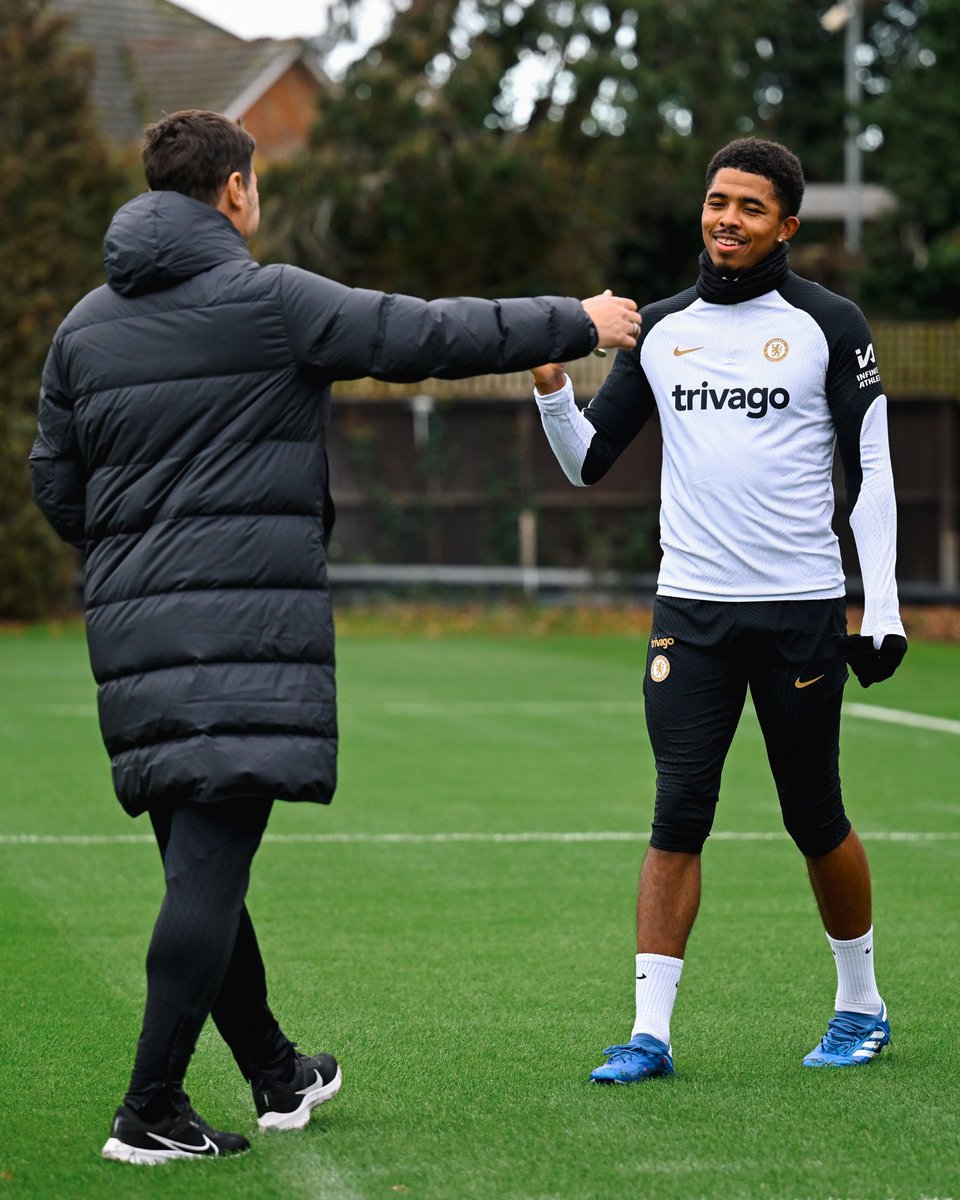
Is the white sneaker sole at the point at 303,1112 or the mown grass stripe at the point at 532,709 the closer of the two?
the white sneaker sole at the point at 303,1112

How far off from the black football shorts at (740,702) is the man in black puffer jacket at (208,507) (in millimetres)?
1035

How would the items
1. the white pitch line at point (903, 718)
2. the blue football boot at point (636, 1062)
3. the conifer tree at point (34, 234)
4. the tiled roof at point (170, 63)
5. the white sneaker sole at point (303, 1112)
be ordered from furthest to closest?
the tiled roof at point (170, 63) < the conifer tree at point (34, 234) < the white pitch line at point (903, 718) < the blue football boot at point (636, 1062) < the white sneaker sole at point (303, 1112)

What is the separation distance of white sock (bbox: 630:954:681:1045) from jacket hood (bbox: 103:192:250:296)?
80.8 inches

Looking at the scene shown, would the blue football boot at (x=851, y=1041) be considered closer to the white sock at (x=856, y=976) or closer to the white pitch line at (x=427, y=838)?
the white sock at (x=856, y=976)

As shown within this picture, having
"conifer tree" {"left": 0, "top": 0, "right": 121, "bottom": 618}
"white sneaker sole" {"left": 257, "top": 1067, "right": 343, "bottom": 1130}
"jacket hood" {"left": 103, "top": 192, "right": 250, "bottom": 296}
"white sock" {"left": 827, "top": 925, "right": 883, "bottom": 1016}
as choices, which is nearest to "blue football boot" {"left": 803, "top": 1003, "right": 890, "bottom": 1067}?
"white sock" {"left": 827, "top": 925, "right": 883, "bottom": 1016}

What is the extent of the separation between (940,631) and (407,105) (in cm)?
1259

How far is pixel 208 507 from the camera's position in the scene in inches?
162

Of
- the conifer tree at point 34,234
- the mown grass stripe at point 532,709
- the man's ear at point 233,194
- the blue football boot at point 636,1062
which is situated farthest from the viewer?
the conifer tree at point 34,234

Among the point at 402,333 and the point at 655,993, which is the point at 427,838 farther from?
the point at 402,333

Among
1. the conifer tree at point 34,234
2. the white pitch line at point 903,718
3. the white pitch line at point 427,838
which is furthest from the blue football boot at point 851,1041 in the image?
the conifer tree at point 34,234

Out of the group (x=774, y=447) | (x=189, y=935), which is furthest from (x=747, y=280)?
(x=189, y=935)

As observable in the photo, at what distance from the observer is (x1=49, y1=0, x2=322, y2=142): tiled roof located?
35.5m

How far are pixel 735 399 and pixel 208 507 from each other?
1.52 metres

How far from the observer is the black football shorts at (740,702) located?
497 centimetres
